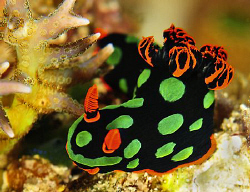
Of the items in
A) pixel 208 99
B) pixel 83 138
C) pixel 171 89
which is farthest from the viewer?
pixel 208 99

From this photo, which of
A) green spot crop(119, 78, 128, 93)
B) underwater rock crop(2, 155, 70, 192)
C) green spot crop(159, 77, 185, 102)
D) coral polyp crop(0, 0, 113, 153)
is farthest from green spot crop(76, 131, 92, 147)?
green spot crop(119, 78, 128, 93)

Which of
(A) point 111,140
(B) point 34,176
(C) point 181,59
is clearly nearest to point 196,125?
(C) point 181,59

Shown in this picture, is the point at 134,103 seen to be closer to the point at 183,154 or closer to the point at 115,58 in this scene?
the point at 183,154

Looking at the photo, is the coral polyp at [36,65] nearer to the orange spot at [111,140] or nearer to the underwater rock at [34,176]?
the underwater rock at [34,176]

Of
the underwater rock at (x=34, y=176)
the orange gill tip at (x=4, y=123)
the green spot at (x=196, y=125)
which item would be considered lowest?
the underwater rock at (x=34, y=176)

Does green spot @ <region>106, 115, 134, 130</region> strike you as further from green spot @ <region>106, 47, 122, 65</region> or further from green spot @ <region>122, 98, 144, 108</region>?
green spot @ <region>106, 47, 122, 65</region>

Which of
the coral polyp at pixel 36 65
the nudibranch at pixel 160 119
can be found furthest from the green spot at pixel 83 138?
the coral polyp at pixel 36 65
